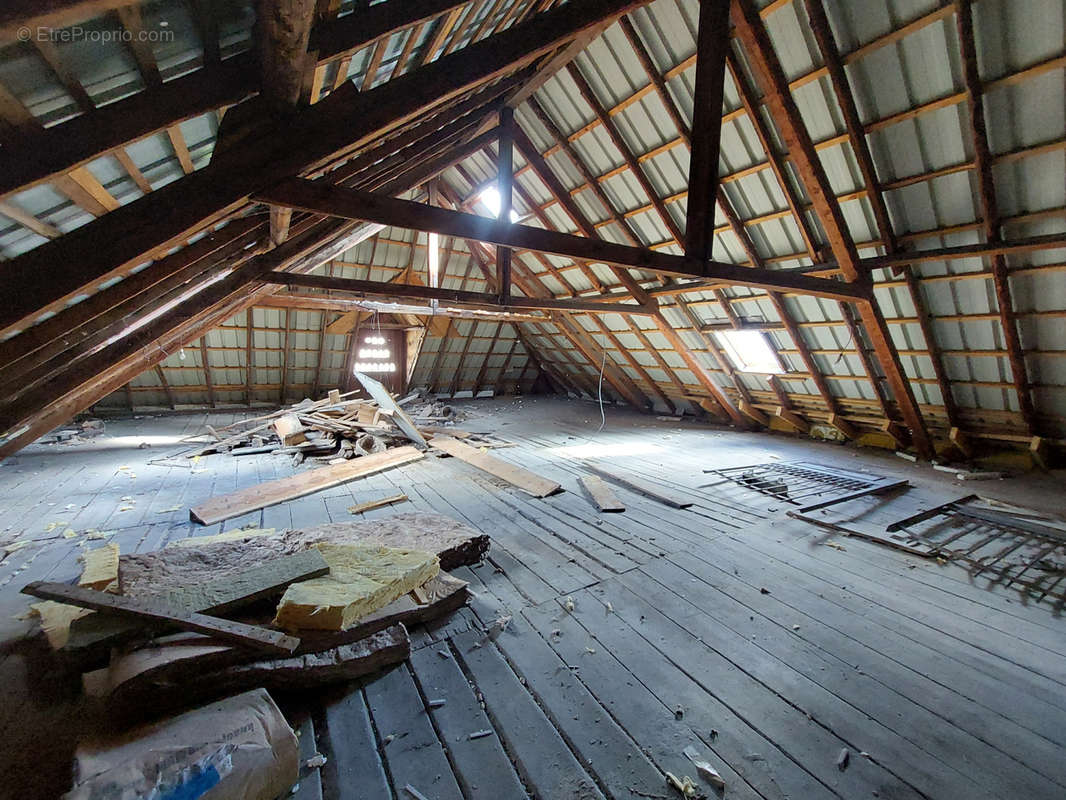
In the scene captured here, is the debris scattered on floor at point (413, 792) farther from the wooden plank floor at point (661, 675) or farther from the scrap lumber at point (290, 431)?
the scrap lumber at point (290, 431)

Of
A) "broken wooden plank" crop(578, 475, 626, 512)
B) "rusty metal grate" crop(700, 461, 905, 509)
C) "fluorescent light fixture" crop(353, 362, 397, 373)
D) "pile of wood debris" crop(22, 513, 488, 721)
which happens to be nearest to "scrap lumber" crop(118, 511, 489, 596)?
"pile of wood debris" crop(22, 513, 488, 721)

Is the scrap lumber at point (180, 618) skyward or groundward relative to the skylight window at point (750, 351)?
groundward

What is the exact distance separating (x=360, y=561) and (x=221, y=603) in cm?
81

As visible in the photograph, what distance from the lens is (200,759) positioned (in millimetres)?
1606

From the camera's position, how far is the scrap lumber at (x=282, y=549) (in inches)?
112

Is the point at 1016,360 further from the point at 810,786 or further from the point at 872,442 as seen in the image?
the point at 810,786

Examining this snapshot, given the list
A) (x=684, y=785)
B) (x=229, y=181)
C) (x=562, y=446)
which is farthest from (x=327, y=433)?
(x=684, y=785)

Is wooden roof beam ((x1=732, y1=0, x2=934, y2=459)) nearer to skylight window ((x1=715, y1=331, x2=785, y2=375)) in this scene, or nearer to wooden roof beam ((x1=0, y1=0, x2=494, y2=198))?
skylight window ((x1=715, y1=331, x2=785, y2=375))

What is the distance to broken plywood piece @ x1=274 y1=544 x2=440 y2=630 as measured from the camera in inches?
92.5

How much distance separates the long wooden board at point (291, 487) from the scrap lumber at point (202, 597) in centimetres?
193

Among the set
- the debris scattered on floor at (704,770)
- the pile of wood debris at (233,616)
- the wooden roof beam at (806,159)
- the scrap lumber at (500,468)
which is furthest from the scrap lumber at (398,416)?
the wooden roof beam at (806,159)

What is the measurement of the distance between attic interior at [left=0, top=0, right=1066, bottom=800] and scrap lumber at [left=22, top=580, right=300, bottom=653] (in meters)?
0.02

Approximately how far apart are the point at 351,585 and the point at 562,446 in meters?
6.31

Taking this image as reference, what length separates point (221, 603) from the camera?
7.70 feet
